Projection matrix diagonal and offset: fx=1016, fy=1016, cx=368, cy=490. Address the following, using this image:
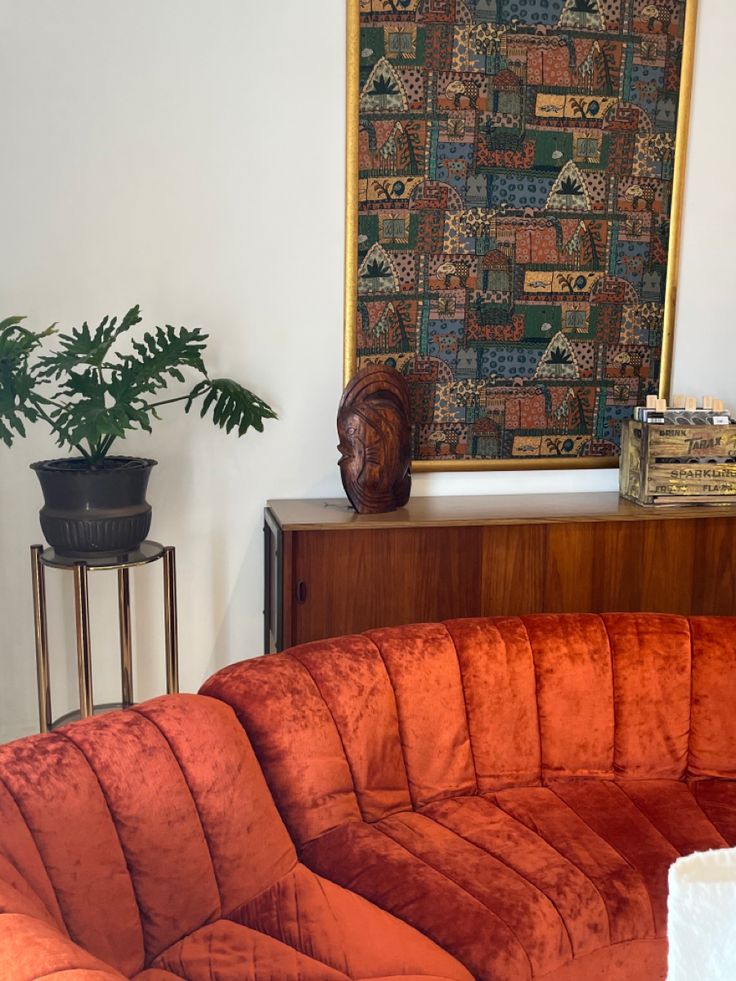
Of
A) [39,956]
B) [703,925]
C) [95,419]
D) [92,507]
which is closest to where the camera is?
[703,925]

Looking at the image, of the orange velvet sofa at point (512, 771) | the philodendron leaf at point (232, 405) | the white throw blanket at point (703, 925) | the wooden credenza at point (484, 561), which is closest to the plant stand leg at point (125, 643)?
the wooden credenza at point (484, 561)

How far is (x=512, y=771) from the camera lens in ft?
7.51

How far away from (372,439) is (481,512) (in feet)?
1.33

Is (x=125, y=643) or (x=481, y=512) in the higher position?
(x=481, y=512)

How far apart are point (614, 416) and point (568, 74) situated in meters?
1.12

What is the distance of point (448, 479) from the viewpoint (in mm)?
3379

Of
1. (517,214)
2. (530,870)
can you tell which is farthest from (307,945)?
(517,214)

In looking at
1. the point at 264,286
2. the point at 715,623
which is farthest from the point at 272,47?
the point at 715,623

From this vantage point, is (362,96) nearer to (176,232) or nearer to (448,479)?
(176,232)

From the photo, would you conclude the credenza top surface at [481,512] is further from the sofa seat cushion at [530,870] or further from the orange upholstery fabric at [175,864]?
the orange upholstery fabric at [175,864]

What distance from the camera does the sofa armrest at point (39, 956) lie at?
3.55ft

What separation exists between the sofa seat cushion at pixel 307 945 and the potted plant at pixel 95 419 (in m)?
1.16

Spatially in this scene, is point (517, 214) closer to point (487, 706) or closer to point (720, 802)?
point (487, 706)

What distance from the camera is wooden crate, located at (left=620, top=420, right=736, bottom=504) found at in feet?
10.6
